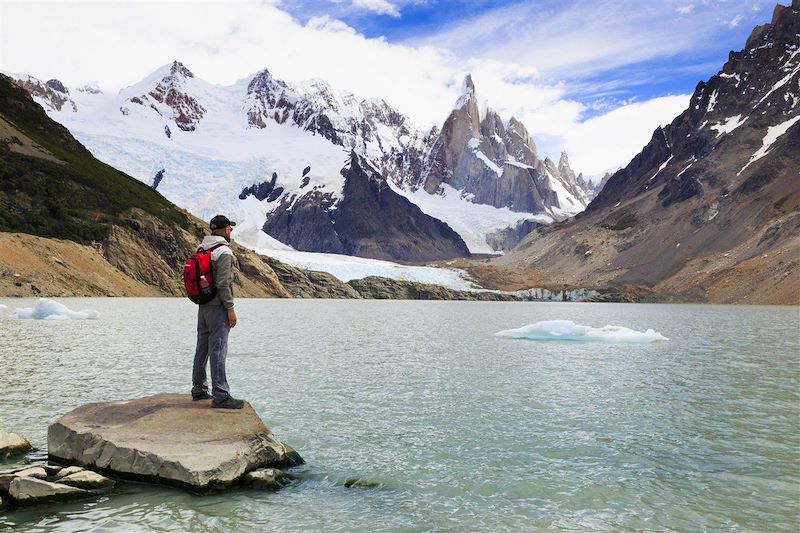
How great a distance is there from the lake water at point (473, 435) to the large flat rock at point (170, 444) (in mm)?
371

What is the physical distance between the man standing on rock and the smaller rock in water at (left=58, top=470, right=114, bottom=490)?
2693 mm

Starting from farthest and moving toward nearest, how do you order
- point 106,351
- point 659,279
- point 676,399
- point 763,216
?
point 659,279 → point 763,216 → point 106,351 → point 676,399

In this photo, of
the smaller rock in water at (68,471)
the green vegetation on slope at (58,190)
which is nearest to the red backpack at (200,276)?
the smaller rock in water at (68,471)

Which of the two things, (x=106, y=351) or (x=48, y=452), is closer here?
(x=48, y=452)

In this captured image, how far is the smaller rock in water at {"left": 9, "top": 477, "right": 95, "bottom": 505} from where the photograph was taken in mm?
9367

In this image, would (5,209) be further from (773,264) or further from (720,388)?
(773,264)

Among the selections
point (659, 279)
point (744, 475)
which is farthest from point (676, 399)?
point (659, 279)

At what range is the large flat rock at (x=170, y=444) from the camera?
1026 cm

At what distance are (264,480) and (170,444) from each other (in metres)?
1.73

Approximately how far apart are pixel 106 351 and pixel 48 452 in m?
18.5

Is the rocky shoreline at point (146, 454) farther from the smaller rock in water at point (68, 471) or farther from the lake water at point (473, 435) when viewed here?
the lake water at point (473, 435)

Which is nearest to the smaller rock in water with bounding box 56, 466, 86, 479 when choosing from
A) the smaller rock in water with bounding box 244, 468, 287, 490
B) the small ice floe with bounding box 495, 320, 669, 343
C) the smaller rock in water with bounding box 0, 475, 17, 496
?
the smaller rock in water with bounding box 0, 475, 17, 496

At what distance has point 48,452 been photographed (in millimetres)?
11484

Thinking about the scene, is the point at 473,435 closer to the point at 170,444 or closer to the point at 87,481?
the point at 170,444
